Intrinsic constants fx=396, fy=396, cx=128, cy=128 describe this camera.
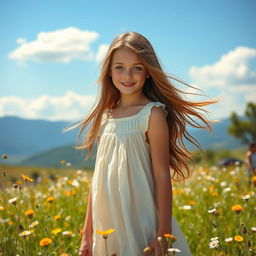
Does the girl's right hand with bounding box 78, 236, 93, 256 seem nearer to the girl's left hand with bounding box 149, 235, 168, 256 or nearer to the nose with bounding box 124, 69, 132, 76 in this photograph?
the girl's left hand with bounding box 149, 235, 168, 256

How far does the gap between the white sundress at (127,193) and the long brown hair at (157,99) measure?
8.5 inches

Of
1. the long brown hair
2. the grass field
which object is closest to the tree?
the grass field

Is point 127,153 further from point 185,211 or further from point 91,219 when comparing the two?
point 185,211

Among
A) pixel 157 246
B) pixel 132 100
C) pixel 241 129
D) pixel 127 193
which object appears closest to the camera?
pixel 157 246

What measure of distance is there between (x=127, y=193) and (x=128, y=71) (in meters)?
0.74

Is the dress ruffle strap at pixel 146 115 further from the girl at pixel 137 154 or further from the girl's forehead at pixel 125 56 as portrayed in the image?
the girl's forehead at pixel 125 56

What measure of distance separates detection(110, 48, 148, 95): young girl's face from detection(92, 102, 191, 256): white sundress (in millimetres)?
181

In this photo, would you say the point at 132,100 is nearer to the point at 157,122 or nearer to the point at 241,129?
the point at 157,122

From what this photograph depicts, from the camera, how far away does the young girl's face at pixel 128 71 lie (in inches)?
95.7

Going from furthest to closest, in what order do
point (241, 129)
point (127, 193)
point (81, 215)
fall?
point (241, 129) → point (81, 215) → point (127, 193)

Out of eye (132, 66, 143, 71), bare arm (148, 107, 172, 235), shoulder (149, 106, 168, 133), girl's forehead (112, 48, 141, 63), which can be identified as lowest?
bare arm (148, 107, 172, 235)

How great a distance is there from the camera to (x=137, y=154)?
2.32 metres

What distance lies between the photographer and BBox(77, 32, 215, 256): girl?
88.4 inches

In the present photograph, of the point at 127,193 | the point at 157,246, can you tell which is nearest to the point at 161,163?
the point at 127,193
